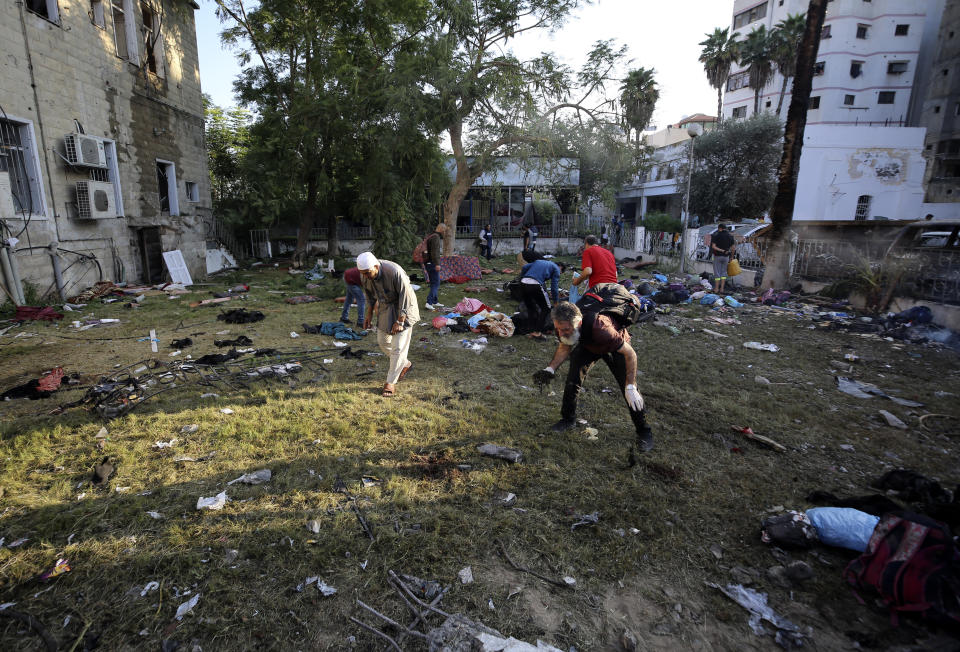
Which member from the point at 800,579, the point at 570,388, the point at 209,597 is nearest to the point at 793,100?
the point at 570,388

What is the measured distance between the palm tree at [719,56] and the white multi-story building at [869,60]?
4232 mm

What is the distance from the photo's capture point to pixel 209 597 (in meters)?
2.49

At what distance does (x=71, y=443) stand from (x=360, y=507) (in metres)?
2.81

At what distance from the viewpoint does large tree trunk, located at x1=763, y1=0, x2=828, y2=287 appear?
11.3 meters

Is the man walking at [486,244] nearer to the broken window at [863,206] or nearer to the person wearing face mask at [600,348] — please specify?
the person wearing face mask at [600,348]

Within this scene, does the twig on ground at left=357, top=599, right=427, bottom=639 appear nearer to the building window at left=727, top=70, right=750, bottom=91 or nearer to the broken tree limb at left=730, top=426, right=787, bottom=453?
the broken tree limb at left=730, top=426, right=787, bottom=453

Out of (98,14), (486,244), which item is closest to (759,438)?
(98,14)

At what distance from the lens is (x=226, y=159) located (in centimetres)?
2419

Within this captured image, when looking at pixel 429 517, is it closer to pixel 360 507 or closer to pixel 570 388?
pixel 360 507

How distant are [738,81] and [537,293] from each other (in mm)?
38224

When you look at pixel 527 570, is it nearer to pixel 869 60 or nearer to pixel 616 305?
pixel 616 305

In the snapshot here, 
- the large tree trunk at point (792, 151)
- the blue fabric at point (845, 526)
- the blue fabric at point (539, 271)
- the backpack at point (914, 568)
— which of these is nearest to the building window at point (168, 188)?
the blue fabric at point (539, 271)

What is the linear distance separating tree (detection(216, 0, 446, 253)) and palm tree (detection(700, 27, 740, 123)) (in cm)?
2758

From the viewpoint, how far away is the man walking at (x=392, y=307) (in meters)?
5.19
